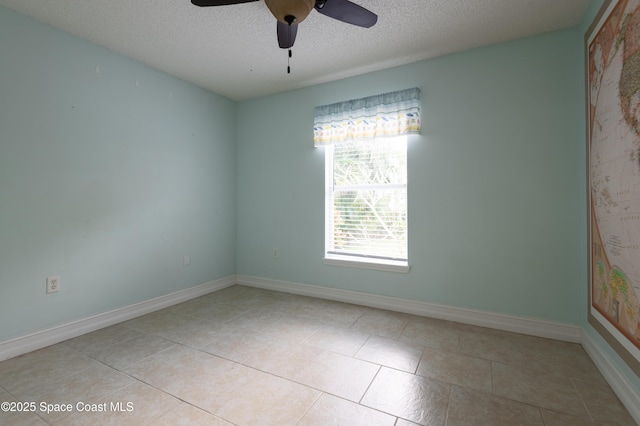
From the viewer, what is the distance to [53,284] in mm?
2324

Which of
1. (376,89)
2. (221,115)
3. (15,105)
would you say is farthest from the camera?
(221,115)

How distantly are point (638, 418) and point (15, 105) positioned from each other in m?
4.40

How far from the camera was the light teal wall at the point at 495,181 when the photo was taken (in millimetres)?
2340

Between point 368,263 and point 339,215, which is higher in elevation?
point 339,215

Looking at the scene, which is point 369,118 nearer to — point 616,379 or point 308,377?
point 308,377

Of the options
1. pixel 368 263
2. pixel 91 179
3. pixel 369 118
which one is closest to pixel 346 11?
pixel 369 118

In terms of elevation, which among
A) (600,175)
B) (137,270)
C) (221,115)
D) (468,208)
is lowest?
(137,270)

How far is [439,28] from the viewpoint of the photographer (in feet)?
7.77

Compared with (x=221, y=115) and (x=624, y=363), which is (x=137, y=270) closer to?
(x=221, y=115)

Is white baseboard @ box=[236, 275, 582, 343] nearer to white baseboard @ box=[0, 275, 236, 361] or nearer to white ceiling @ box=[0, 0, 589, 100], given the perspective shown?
white baseboard @ box=[0, 275, 236, 361]

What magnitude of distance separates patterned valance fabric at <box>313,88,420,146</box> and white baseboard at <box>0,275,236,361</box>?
2.42m

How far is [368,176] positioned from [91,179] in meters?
2.73

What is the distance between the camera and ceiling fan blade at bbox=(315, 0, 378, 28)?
1.65 meters

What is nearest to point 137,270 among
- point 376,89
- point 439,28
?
point 376,89
